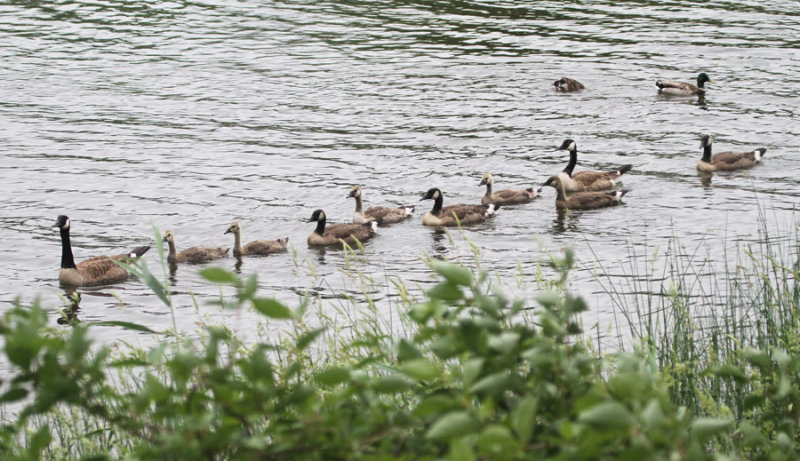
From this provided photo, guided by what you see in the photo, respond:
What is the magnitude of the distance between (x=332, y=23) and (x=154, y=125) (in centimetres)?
1024

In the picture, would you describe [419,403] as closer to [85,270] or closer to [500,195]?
[85,270]

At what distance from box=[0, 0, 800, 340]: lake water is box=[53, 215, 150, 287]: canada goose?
24 centimetres

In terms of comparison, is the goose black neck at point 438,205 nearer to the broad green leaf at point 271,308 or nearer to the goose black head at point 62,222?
the goose black head at point 62,222

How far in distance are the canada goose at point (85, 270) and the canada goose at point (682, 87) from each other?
518 inches

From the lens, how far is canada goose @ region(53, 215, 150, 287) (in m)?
13.1

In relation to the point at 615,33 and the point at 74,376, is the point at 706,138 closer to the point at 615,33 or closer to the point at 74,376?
the point at 615,33

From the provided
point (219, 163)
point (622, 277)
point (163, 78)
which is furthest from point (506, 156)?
point (163, 78)

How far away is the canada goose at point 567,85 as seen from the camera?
21.9m

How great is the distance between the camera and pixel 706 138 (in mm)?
17172

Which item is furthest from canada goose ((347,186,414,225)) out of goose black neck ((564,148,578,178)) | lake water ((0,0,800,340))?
goose black neck ((564,148,578,178))

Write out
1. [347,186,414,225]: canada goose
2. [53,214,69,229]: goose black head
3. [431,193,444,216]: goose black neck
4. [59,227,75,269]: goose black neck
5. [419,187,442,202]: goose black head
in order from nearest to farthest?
[59,227,75,269]: goose black neck, [53,214,69,229]: goose black head, [347,186,414,225]: canada goose, [419,187,442,202]: goose black head, [431,193,444,216]: goose black neck

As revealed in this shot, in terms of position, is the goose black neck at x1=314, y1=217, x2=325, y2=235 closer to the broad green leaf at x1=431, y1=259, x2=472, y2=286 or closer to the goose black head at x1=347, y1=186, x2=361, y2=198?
the goose black head at x1=347, y1=186, x2=361, y2=198

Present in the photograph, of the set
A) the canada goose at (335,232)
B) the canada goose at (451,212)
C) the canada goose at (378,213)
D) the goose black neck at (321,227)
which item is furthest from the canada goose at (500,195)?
the goose black neck at (321,227)

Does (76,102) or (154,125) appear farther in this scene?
(76,102)
